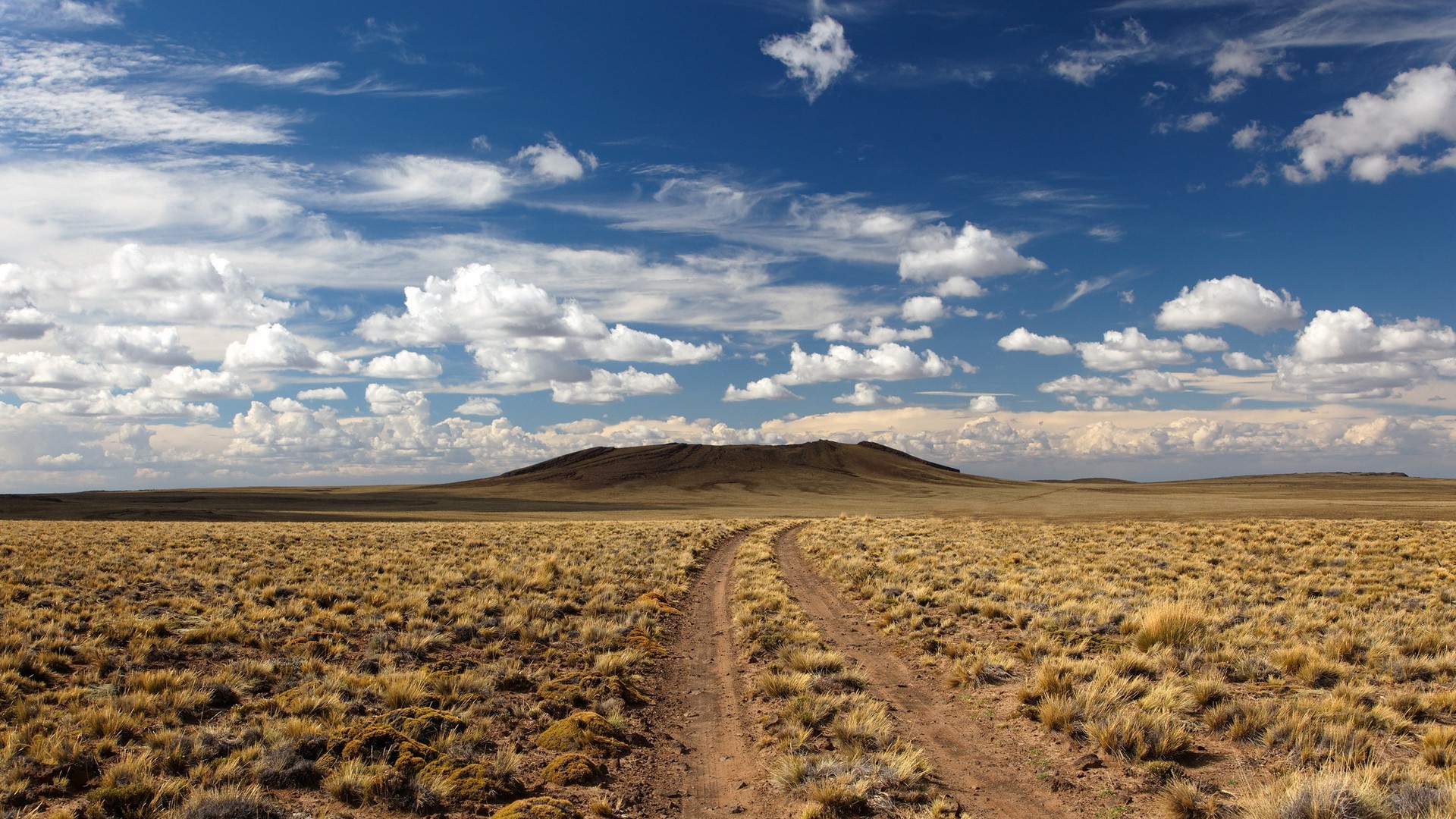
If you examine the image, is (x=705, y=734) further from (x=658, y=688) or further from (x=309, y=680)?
(x=309, y=680)

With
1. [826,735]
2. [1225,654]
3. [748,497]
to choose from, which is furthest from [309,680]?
[748,497]

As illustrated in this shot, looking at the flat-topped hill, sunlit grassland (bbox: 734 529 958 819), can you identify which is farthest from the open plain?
the flat-topped hill

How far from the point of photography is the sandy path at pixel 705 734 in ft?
22.5

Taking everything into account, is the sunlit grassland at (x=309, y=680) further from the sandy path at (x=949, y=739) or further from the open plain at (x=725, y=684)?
the sandy path at (x=949, y=739)

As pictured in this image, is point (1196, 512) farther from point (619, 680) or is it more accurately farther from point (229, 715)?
point (229, 715)

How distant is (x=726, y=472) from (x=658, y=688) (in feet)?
533

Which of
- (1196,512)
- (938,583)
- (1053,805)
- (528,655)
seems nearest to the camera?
(1053,805)

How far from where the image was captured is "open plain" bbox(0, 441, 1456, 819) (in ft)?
21.7

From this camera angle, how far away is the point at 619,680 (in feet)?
34.1

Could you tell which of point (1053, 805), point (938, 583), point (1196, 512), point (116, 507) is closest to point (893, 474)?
point (1196, 512)

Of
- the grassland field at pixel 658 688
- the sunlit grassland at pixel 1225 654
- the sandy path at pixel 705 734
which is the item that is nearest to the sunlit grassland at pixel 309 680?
the grassland field at pixel 658 688

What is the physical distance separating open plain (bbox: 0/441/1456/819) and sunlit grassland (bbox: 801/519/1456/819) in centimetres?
6

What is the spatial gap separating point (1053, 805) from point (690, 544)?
75.1 ft

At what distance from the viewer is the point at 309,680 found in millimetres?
9867
